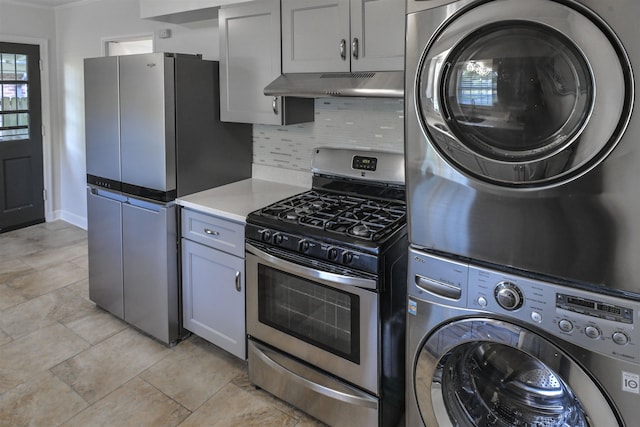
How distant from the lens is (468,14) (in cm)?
139

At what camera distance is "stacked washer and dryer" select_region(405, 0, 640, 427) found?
48.1 inches

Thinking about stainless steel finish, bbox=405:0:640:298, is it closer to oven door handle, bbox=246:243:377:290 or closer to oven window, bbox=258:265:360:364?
oven door handle, bbox=246:243:377:290

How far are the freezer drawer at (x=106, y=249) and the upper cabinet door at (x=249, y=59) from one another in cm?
97

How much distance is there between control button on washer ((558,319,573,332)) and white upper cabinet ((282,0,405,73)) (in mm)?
1293

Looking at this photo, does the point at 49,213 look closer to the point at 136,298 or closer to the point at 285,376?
the point at 136,298

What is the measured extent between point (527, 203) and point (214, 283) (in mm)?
1808

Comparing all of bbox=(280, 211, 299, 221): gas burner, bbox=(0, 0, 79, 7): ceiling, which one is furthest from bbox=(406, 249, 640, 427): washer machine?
bbox=(0, 0, 79, 7): ceiling

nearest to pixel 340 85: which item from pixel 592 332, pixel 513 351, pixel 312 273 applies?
pixel 312 273

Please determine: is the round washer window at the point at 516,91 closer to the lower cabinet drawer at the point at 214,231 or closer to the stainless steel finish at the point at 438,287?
the stainless steel finish at the point at 438,287

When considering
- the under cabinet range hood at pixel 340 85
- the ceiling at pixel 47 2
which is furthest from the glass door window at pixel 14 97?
the under cabinet range hood at pixel 340 85

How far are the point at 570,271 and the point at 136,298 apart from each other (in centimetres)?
254

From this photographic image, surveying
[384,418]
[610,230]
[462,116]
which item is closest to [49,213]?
[384,418]

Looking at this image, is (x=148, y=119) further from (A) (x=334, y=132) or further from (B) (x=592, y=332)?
(B) (x=592, y=332)

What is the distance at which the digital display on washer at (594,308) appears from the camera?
1.28 metres
